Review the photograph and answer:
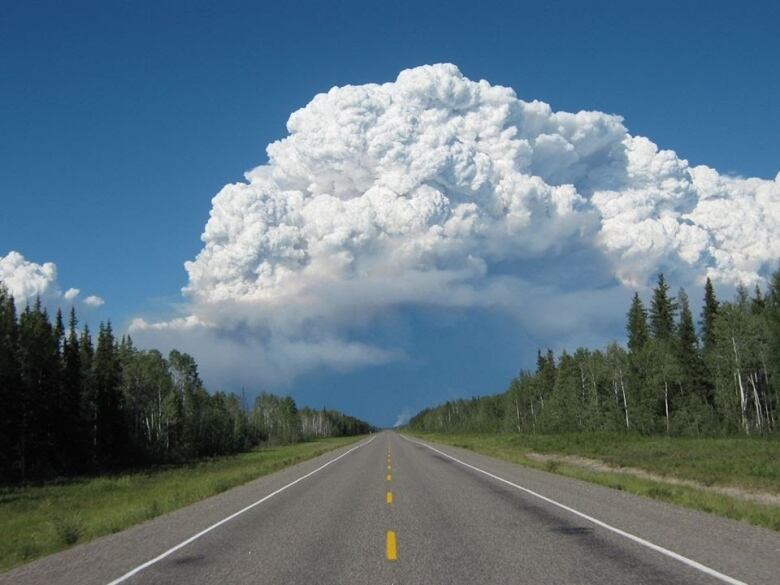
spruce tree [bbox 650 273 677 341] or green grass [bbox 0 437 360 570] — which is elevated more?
spruce tree [bbox 650 273 677 341]

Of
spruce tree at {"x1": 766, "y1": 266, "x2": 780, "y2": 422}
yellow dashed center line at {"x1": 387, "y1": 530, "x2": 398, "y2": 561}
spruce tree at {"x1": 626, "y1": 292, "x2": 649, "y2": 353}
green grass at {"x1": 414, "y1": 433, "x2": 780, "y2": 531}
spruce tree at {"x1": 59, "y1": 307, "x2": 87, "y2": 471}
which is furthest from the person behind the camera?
spruce tree at {"x1": 626, "y1": 292, "x2": 649, "y2": 353}

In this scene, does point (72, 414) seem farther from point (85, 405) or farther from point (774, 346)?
point (774, 346)

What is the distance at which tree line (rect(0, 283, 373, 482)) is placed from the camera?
5180 centimetres

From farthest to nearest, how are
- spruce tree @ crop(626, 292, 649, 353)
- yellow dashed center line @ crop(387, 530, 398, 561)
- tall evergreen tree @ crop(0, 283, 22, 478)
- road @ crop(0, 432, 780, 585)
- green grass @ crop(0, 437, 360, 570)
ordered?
1. spruce tree @ crop(626, 292, 649, 353)
2. tall evergreen tree @ crop(0, 283, 22, 478)
3. green grass @ crop(0, 437, 360, 570)
4. yellow dashed center line @ crop(387, 530, 398, 561)
5. road @ crop(0, 432, 780, 585)

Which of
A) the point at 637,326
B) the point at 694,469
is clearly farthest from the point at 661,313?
the point at 694,469

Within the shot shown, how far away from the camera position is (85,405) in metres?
62.6

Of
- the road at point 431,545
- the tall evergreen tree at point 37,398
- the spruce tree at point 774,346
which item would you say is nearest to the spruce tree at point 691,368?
the spruce tree at point 774,346

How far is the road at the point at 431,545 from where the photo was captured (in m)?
8.63

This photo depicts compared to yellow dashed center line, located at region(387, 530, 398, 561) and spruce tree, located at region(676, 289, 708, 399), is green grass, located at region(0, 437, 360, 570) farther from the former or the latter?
spruce tree, located at region(676, 289, 708, 399)

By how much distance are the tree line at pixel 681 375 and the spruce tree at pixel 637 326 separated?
0.44 feet

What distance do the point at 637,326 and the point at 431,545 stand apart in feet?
265

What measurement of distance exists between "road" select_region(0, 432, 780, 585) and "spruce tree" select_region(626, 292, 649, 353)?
69629 mm

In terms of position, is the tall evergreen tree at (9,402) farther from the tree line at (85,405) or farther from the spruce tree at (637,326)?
the spruce tree at (637,326)

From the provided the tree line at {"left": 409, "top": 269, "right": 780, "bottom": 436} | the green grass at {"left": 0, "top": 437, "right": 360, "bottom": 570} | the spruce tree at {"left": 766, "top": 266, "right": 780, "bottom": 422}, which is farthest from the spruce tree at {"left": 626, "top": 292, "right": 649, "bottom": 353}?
the green grass at {"left": 0, "top": 437, "right": 360, "bottom": 570}
